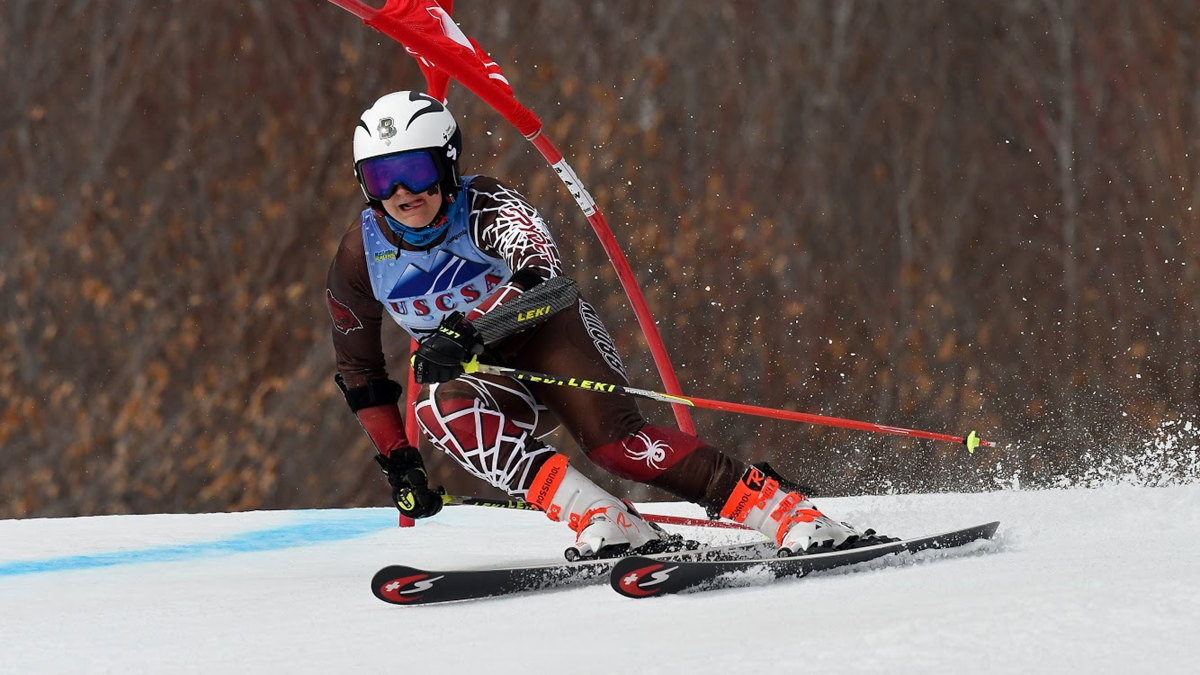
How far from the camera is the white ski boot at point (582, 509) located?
2924 millimetres

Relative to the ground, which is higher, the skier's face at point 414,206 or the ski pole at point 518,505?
the skier's face at point 414,206

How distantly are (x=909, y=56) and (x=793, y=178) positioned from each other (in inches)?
30.4

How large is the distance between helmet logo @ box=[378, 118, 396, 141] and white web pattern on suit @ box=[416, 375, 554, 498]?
1.93ft

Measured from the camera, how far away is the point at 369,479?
5.87 metres

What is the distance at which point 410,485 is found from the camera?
123 inches

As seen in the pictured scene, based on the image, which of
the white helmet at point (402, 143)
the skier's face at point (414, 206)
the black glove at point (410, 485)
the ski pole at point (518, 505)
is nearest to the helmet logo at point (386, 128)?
the white helmet at point (402, 143)

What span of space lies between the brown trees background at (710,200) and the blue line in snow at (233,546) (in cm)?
125

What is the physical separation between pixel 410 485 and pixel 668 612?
94cm

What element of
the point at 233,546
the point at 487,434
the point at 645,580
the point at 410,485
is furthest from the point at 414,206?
the point at 233,546

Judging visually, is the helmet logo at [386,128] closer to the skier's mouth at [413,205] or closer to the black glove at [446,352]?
the skier's mouth at [413,205]

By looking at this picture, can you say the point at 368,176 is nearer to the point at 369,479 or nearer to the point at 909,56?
the point at 369,479

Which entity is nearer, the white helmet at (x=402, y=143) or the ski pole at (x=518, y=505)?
the white helmet at (x=402, y=143)

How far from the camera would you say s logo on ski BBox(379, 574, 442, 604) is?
104 inches

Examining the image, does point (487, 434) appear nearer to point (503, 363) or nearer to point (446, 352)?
point (503, 363)
